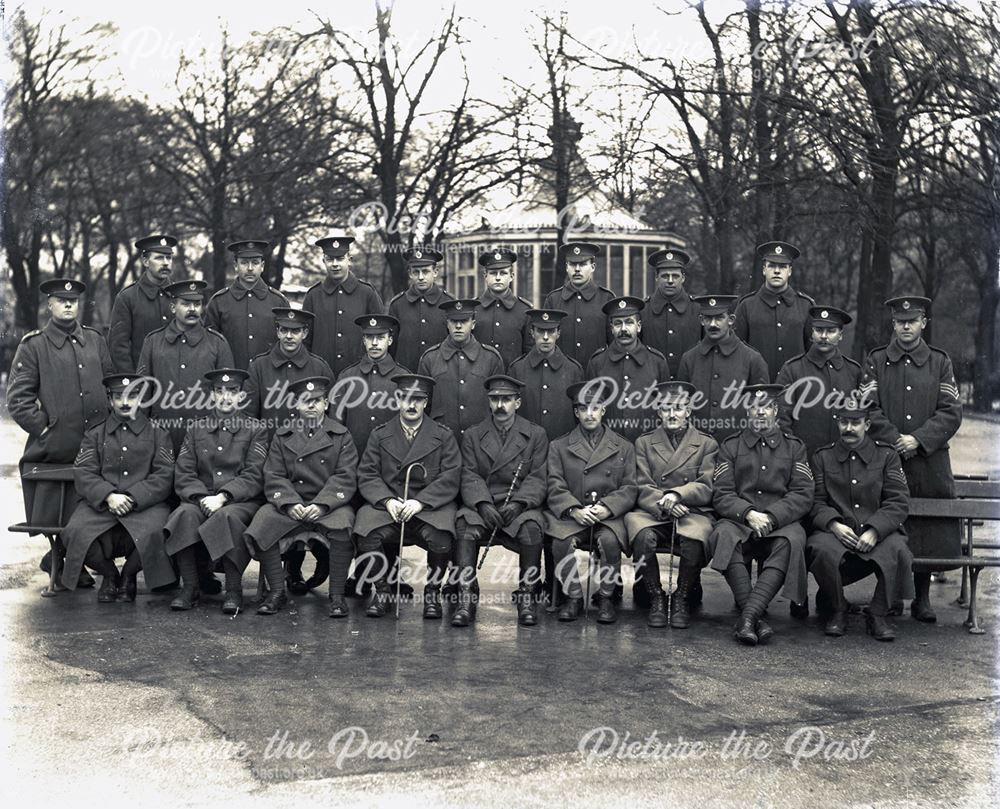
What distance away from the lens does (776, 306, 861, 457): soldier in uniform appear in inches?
329

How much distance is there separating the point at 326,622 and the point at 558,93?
13815mm

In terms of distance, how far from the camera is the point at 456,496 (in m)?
8.09

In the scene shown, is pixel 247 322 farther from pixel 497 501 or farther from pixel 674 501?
pixel 674 501

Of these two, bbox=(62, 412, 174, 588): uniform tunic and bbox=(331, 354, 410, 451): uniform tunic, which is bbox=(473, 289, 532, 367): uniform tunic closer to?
bbox=(331, 354, 410, 451): uniform tunic

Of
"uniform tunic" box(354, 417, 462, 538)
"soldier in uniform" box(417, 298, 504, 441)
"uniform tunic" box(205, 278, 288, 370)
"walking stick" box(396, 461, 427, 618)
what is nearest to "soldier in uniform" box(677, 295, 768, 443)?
"soldier in uniform" box(417, 298, 504, 441)

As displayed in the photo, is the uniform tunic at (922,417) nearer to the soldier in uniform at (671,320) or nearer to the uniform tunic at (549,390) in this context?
the soldier in uniform at (671,320)

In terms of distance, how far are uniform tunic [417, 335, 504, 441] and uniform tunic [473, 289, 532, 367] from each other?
1.81 feet

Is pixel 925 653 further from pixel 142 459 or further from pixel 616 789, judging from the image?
pixel 142 459

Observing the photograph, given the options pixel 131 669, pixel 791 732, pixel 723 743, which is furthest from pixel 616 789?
pixel 131 669

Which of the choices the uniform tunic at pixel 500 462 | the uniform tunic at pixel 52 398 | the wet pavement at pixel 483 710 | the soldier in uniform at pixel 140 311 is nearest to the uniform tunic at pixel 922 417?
the wet pavement at pixel 483 710

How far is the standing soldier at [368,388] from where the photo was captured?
861 cm

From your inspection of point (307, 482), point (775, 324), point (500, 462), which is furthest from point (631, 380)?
point (307, 482)

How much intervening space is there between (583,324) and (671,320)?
2.30 feet

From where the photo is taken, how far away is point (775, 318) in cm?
908
